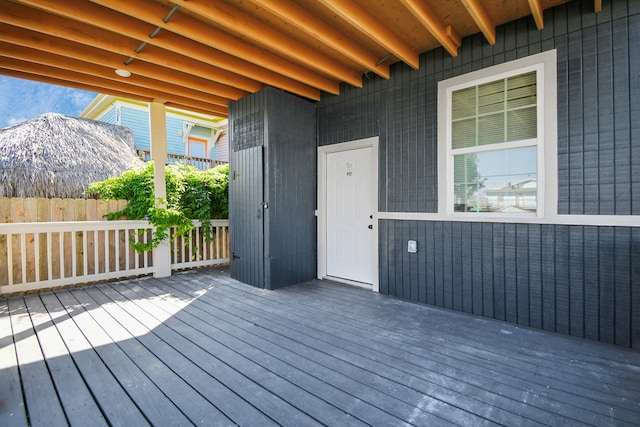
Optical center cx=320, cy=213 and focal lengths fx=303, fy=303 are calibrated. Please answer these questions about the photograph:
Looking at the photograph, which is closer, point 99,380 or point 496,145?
point 99,380

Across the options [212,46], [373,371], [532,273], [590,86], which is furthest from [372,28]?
[373,371]

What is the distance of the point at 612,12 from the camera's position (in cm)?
247

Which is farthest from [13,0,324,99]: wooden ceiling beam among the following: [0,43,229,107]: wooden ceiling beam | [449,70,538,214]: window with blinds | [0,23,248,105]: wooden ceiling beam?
[449,70,538,214]: window with blinds

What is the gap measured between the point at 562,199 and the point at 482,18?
5.68ft

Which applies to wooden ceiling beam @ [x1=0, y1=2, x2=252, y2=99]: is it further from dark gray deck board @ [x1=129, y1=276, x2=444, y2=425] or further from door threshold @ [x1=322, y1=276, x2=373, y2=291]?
door threshold @ [x1=322, y1=276, x2=373, y2=291]

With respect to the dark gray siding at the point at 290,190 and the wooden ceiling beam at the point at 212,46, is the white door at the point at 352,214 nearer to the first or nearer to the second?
the dark gray siding at the point at 290,190

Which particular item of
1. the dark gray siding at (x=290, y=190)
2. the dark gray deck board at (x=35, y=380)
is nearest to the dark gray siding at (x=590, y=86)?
the dark gray siding at (x=290, y=190)

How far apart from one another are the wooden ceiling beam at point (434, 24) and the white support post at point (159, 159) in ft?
12.2

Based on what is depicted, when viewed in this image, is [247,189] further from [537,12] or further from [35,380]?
[537,12]

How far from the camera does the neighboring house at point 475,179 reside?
8.15 ft

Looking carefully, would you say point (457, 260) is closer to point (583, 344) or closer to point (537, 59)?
point (583, 344)

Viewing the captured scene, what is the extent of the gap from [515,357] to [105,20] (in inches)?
168

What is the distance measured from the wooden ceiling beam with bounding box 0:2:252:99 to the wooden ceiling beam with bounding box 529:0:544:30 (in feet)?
A: 10.5

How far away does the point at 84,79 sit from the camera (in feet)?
12.3
